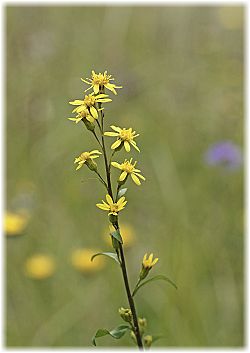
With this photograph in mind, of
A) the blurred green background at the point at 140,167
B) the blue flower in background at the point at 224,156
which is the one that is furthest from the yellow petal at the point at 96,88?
the blue flower in background at the point at 224,156

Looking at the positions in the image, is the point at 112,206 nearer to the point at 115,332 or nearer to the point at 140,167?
the point at 115,332

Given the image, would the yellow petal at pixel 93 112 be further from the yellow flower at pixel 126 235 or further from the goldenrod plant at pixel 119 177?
the yellow flower at pixel 126 235

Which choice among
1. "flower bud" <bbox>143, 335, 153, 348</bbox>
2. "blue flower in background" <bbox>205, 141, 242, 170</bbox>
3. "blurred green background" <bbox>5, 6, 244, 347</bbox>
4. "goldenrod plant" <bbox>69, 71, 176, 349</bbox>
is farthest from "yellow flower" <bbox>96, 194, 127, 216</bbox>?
"blue flower in background" <bbox>205, 141, 242, 170</bbox>

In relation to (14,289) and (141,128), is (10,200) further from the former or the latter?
(141,128)

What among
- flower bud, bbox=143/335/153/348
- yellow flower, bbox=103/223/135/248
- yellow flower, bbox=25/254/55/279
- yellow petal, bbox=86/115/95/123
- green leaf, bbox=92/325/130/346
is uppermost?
Result: yellow petal, bbox=86/115/95/123

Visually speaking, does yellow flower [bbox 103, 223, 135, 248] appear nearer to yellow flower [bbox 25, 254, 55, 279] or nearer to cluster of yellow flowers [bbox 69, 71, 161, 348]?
yellow flower [bbox 25, 254, 55, 279]

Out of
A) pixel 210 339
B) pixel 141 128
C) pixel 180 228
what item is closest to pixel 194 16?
pixel 141 128
